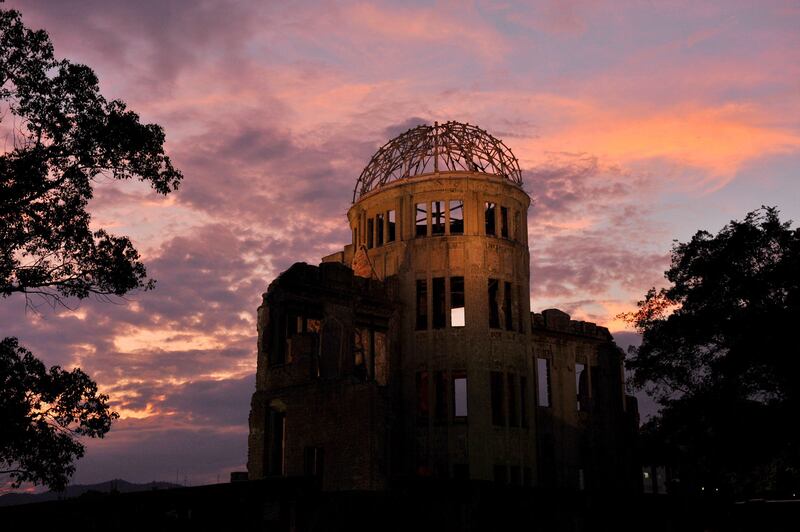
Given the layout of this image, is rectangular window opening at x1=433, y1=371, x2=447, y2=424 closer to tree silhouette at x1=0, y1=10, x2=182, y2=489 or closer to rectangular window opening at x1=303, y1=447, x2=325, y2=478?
rectangular window opening at x1=303, y1=447, x2=325, y2=478

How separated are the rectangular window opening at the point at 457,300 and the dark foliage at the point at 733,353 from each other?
29.3 feet

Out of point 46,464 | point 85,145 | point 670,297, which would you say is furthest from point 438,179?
point 46,464

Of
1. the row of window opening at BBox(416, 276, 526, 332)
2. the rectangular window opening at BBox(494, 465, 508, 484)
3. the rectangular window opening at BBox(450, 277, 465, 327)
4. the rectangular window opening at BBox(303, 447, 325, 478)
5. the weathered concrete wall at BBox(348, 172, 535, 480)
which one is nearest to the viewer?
the rectangular window opening at BBox(303, 447, 325, 478)

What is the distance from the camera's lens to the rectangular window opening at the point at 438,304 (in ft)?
134

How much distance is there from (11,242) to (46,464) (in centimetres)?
513

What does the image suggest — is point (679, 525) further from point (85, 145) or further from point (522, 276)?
point (85, 145)

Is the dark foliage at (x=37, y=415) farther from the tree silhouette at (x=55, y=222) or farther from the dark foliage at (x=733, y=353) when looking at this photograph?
the dark foliage at (x=733, y=353)

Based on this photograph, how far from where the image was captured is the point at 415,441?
3897 cm

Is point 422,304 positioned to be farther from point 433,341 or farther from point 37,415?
point 37,415

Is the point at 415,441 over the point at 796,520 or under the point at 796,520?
over

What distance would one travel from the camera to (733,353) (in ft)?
119

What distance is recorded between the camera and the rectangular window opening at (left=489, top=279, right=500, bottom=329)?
136 ft

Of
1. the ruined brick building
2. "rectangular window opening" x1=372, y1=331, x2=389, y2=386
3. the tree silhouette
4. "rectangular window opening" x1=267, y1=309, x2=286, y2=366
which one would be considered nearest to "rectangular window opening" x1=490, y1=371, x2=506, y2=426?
the ruined brick building

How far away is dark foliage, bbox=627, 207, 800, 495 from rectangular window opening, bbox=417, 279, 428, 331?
10391 mm
